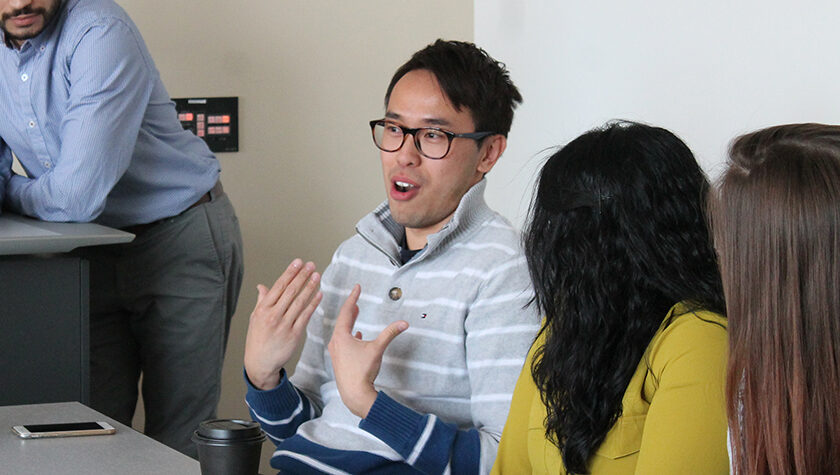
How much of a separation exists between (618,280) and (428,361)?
→ 47cm

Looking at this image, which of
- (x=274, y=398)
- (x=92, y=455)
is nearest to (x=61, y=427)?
(x=92, y=455)

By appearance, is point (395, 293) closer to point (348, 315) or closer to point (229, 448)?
point (348, 315)

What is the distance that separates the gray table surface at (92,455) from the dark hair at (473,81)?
28.6 inches

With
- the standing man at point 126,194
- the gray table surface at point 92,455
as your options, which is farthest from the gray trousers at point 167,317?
the gray table surface at point 92,455

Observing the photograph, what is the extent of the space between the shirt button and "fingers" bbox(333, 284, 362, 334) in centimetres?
9

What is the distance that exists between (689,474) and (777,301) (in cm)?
22

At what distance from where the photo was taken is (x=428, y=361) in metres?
1.49

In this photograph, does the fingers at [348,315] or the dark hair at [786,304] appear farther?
the fingers at [348,315]

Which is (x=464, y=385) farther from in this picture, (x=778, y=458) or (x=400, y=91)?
(x=778, y=458)

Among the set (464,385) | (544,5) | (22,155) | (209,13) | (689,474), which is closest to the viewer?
(689,474)

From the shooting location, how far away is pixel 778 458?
2.71 feet

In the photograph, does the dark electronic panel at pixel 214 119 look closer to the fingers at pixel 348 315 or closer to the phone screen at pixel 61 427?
the fingers at pixel 348 315

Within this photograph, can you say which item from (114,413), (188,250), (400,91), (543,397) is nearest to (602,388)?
(543,397)

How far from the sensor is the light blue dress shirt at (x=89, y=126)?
207cm
